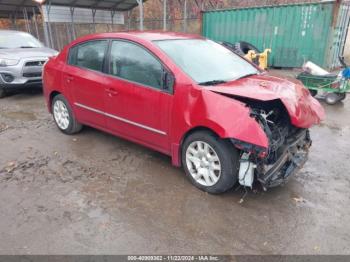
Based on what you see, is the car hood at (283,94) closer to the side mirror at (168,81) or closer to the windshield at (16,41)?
the side mirror at (168,81)

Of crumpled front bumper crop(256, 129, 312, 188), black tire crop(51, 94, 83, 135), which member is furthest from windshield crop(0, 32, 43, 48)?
crumpled front bumper crop(256, 129, 312, 188)

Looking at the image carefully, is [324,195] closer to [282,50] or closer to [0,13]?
[282,50]

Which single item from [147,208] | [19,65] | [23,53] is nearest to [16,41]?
[23,53]

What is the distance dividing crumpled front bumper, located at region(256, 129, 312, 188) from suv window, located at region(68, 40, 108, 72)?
254 centimetres

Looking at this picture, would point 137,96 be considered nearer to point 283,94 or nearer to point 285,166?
point 283,94

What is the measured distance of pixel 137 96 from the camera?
3.71 meters

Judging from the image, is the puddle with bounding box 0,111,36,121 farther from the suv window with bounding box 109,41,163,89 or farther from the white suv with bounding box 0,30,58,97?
the suv window with bounding box 109,41,163,89

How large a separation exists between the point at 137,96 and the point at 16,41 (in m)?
6.41

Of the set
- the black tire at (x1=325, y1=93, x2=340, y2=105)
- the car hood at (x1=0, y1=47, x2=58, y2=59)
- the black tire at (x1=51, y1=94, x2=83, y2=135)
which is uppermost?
the car hood at (x1=0, y1=47, x2=58, y2=59)

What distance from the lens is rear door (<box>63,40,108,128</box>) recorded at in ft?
13.8

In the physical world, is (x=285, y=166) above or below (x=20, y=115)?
above

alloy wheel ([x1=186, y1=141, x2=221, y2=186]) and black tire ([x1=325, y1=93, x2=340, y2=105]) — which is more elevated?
alloy wheel ([x1=186, y1=141, x2=221, y2=186])

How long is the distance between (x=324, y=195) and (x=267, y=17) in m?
9.31

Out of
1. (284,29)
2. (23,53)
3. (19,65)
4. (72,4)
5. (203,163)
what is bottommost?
(203,163)
